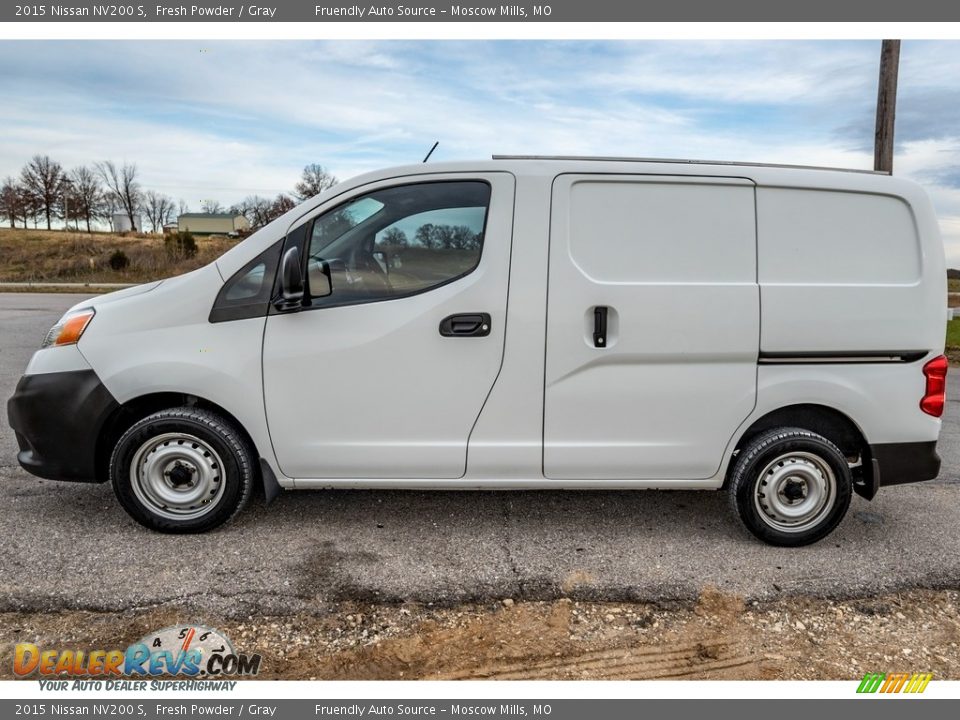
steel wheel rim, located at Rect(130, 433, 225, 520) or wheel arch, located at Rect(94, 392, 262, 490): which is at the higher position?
wheel arch, located at Rect(94, 392, 262, 490)

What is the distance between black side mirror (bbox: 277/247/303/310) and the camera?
340 cm

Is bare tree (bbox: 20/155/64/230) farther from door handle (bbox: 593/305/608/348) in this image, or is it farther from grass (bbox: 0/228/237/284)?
door handle (bbox: 593/305/608/348)

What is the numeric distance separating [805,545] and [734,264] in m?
1.57

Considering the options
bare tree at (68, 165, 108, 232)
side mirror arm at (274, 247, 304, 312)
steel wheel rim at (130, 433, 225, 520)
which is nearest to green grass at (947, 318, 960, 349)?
side mirror arm at (274, 247, 304, 312)

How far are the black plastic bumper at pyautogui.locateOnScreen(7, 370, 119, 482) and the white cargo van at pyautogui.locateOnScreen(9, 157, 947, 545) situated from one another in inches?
0.5

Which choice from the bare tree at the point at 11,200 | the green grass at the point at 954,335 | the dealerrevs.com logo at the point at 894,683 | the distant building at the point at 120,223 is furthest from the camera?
the distant building at the point at 120,223

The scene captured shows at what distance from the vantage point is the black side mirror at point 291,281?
11.2 ft

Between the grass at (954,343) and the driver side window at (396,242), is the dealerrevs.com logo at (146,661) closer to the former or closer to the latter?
the driver side window at (396,242)

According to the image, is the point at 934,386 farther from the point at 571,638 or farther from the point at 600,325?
the point at 571,638

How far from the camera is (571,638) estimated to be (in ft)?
9.41

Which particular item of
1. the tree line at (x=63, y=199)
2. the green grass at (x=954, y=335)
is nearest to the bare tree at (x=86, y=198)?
the tree line at (x=63, y=199)

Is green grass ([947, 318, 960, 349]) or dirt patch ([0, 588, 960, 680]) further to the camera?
green grass ([947, 318, 960, 349])

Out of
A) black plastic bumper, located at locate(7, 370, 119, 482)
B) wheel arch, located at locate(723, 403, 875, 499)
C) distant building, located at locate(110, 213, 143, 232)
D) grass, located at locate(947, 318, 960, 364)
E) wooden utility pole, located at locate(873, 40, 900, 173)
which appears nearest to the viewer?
black plastic bumper, located at locate(7, 370, 119, 482)

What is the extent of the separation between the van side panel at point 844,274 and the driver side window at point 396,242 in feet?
4.97
